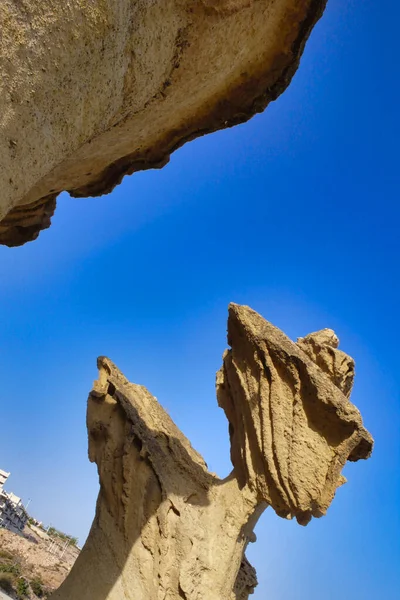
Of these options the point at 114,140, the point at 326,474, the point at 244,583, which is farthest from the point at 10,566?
the point at 114,140

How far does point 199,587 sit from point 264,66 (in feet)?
20.6

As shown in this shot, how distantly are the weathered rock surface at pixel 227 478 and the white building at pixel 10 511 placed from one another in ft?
141

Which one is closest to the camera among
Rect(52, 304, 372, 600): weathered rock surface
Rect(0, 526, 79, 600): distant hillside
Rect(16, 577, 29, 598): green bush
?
Rect(52, 304, 372, 600): weathered rock surface

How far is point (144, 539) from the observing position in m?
6.00

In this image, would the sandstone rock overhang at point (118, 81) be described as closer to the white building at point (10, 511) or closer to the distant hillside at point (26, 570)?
the distant hillside at point (26, 570)

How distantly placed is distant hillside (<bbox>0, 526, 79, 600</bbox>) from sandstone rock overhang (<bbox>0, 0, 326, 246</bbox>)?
33.7 meters

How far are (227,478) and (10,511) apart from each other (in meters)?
49.4

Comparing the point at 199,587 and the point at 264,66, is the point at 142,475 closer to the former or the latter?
the point at 199,587

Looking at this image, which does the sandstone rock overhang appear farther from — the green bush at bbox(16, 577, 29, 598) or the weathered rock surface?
the green bush at bbox(16, 577, 29, 598)

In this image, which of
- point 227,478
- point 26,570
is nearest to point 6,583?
point 26,570

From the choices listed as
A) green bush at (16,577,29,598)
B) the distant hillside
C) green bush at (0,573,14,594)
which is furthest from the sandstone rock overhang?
the distant hillside

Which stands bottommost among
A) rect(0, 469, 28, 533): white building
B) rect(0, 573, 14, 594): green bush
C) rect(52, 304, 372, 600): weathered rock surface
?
rect(0, 573, 14, 594): green bush

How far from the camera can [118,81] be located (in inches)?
95.6

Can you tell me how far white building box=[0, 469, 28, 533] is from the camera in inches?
1719
